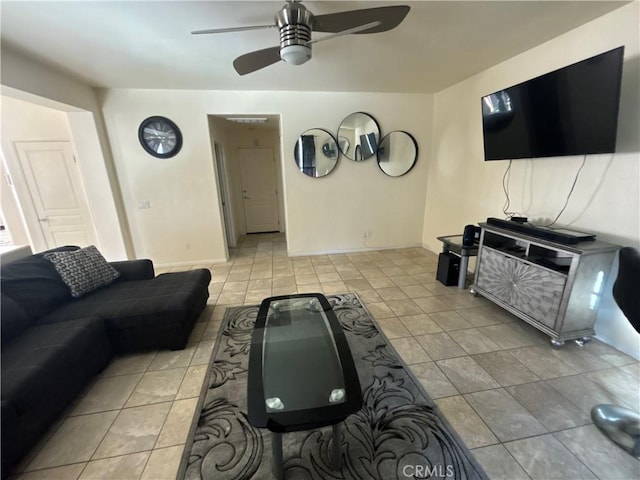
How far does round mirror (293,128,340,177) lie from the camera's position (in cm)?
400

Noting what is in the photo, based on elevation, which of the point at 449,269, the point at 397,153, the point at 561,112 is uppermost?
the point at 561,112

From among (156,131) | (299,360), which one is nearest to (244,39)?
(156,131)

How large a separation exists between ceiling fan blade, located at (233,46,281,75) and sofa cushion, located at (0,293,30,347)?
2.30 metres

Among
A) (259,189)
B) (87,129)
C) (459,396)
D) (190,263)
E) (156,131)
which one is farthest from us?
(259,189)

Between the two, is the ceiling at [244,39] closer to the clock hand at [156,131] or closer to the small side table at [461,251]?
the clock hand at [156,131]

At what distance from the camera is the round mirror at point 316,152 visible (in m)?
4.00

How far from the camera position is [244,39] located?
2201 millimetres

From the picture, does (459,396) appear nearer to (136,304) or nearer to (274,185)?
(136,304)

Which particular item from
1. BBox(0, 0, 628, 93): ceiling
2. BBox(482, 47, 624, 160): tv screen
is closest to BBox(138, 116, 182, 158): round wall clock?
BBox(0, 0, 628, 93): ceiling

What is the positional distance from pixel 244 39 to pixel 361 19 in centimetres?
115

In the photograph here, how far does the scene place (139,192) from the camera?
3783 mm

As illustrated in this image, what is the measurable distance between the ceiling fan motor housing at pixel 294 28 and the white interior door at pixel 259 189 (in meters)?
4.50

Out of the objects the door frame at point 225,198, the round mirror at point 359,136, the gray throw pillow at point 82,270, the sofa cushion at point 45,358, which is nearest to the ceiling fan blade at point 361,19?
the round mirror at point 359,136

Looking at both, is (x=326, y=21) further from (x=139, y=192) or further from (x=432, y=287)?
(x=139, y=192)
